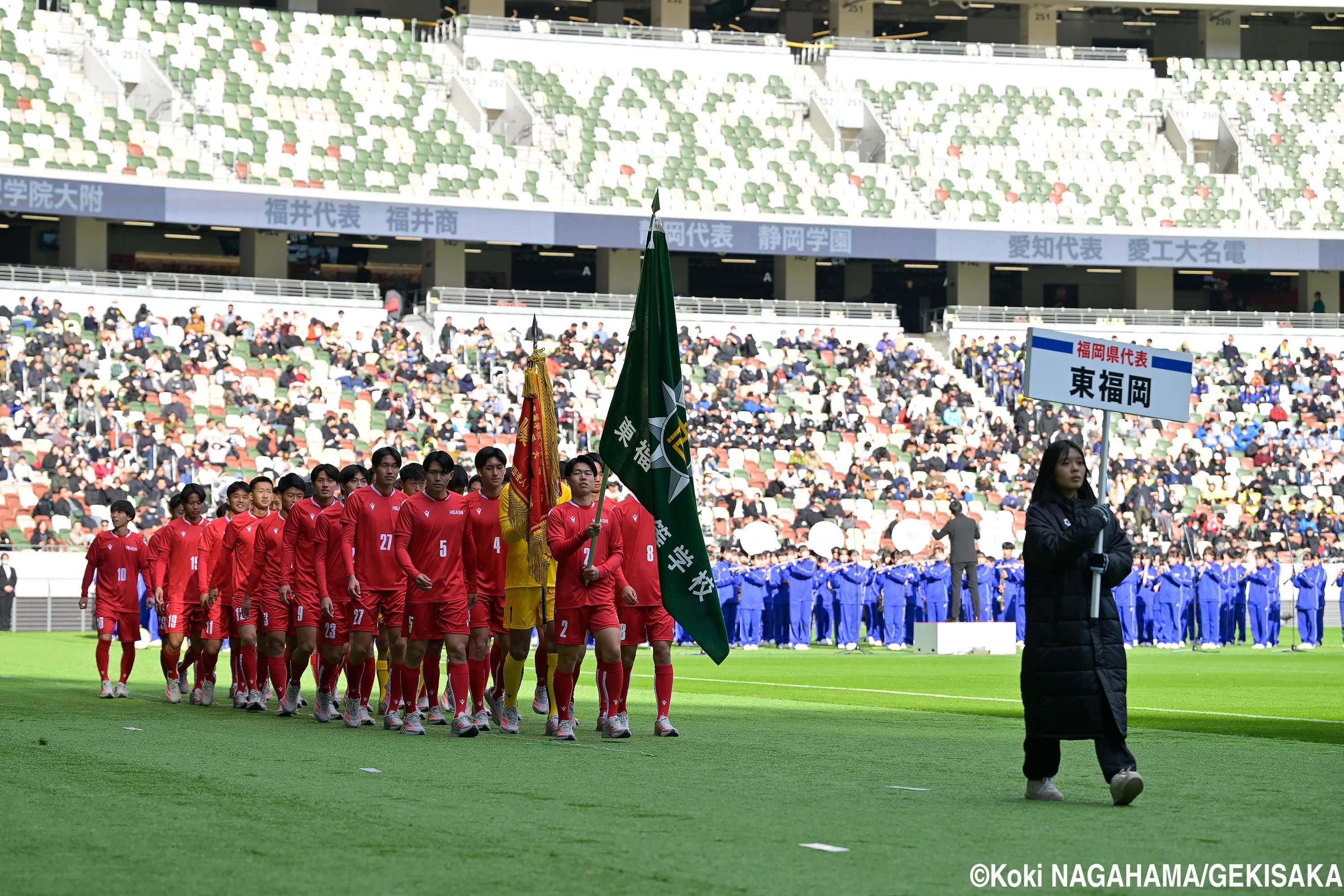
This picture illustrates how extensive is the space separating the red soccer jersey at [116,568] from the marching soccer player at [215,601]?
907 mm

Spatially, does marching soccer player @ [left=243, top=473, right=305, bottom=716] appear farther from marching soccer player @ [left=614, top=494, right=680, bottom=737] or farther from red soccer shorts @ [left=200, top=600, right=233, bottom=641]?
marching soccer player @ [left=614, top=494, right=680, bottom=737]

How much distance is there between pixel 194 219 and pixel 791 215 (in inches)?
622

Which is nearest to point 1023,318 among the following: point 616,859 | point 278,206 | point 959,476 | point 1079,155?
point 1079,155

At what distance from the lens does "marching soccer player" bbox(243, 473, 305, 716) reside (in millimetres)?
15070

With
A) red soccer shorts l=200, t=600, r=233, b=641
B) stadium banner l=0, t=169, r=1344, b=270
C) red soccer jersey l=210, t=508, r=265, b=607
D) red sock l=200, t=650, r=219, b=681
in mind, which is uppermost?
stadium banner l=0, t=169, r=1344, b=270

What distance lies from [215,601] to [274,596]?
1531mm

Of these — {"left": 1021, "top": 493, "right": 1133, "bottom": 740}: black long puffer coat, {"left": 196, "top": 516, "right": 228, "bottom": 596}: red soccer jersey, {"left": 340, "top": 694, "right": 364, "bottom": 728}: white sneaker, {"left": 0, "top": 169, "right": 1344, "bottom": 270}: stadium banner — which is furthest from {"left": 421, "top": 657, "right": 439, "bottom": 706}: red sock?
{"left": 0, "top": 169, "right": 1344, "bottom": 270}: stadium banner

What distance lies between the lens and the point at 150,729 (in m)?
12.8

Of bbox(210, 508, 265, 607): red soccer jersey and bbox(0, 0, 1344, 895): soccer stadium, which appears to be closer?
bbox(0, 0, 1344, 895): soccer stadium

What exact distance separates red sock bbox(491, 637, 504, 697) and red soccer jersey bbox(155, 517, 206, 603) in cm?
437

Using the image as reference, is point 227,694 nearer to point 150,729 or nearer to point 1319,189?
point 150,729

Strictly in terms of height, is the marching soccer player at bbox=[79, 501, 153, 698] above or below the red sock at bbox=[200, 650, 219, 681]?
above

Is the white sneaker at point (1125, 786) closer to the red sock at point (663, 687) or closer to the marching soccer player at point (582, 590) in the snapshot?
the marching soccer player at point (582, 590)

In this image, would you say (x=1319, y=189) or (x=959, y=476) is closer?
(x=959, y=476)
